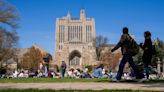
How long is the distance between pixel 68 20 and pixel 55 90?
158 meters

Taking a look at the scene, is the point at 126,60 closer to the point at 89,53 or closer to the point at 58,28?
A: the point at 89,53

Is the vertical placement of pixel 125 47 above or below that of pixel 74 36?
below

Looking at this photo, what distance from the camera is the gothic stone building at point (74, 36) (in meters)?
152

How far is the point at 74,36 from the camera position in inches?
6540

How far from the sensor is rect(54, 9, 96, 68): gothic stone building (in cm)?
15175

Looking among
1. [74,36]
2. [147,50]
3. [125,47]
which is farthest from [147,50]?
[74,36]

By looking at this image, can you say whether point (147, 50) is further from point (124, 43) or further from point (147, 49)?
point (124, 43)

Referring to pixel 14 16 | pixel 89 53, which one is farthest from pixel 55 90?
pixel 89 53

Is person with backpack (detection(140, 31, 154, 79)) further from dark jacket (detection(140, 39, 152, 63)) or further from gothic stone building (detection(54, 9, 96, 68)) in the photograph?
gothic stone building (detection(54, 9, 96, 68))

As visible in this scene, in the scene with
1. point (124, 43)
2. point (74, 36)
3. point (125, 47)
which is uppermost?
point (74, 36)

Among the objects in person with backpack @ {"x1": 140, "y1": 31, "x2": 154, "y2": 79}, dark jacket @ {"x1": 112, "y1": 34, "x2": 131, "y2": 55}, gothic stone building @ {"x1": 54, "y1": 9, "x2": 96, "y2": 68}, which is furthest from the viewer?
gothic stone building @ {"x1": 54, "y1": 9, "x2": 96, "y2": 68}

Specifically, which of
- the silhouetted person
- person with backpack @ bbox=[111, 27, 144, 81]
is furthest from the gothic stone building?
person with backpack @ bbox=[111, 27, 144, 81]

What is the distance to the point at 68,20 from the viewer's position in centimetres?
16688

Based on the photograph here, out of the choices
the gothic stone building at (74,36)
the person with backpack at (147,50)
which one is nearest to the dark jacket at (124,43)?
the person with backpack at (147,50)
